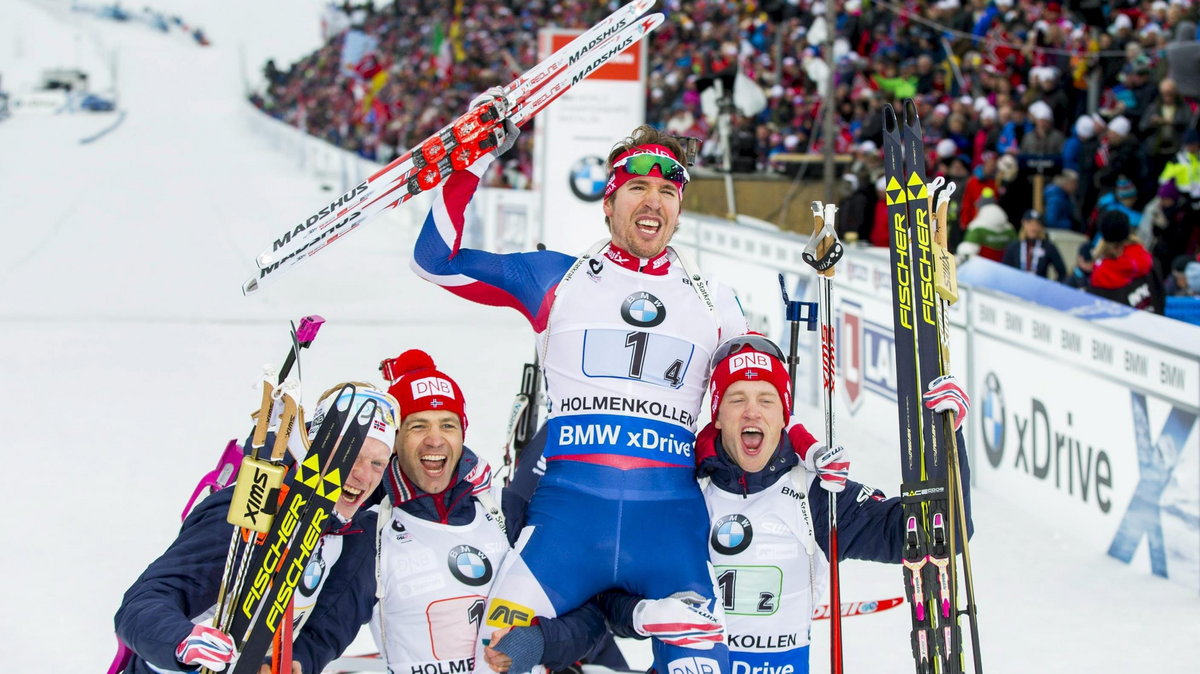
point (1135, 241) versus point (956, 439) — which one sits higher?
point (1135, 241)

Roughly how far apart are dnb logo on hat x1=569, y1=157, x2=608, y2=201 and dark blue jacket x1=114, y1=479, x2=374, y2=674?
9.56 metres

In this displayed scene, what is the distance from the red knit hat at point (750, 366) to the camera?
4.04 m

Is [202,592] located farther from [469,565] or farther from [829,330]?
[829,330]

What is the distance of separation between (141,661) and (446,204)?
1.58m

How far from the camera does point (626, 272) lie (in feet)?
14.2

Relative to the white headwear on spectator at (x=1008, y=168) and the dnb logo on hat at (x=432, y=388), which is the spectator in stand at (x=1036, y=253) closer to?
the white headwear on spectator at (x=1008, y=168)

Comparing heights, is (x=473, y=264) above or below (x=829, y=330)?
above

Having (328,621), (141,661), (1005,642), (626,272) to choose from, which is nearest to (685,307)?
(626,272)

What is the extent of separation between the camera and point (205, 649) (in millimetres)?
3148

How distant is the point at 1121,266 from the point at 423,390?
5768mm

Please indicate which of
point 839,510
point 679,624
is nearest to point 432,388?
point 679,624

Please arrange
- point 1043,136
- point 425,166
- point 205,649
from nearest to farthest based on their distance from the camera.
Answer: point 205,649 < point 425,166 < point 1043,136

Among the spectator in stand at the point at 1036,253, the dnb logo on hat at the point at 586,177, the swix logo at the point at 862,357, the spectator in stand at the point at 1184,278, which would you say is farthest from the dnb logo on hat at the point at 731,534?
the dnb logo on hat at the point at 586,177

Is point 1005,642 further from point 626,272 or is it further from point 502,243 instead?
point 502,243
